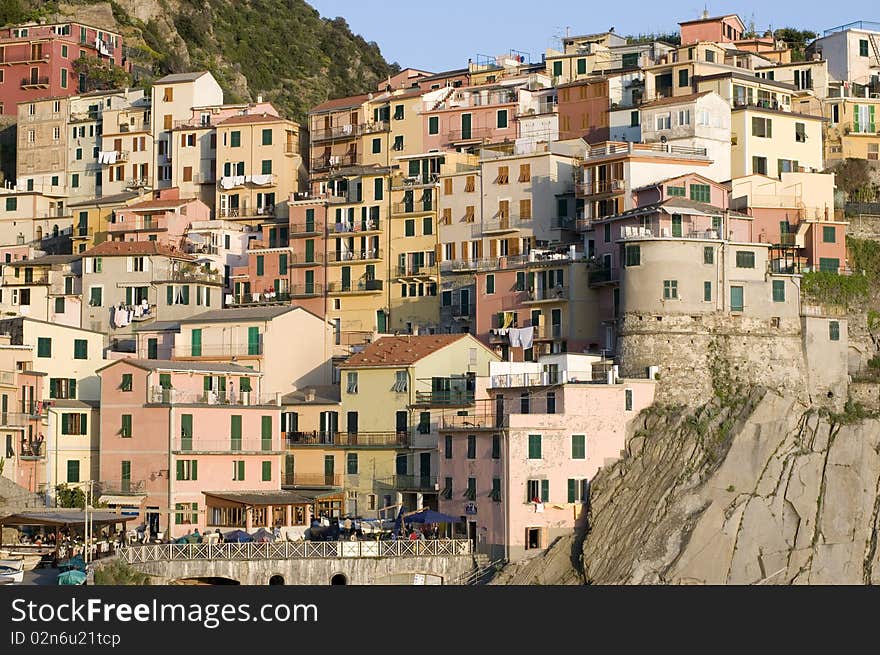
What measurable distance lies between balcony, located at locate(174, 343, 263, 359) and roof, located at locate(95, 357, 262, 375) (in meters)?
1.92

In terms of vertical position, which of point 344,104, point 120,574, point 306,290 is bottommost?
point 120,574

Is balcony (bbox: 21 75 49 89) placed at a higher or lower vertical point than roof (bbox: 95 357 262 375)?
higher

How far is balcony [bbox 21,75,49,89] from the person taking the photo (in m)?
138

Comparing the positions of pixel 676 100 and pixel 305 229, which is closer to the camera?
pixel 676 100

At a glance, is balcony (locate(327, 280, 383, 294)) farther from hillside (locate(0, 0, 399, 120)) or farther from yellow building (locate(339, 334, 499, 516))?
hillside (locate(0, 0, 399, 120))

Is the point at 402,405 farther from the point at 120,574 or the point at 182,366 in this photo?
the point at 120,574

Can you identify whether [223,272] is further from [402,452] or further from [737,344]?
[737,344]

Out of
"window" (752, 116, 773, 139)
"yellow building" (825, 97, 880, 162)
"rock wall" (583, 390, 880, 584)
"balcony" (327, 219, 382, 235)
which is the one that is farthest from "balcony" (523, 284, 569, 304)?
"yellow building" (825, 97, 880, 162)

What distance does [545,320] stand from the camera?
98062mm

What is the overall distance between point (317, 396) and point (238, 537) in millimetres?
14084

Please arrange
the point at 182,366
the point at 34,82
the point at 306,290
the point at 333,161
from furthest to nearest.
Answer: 1. the point at 34,82
2. the point at 333,161
3. the point at 306,290
4. the point at 182,366

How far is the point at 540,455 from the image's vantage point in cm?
8519

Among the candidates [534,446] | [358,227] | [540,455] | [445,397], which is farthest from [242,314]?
[540,455]

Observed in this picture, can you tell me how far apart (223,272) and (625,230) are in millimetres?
31788
